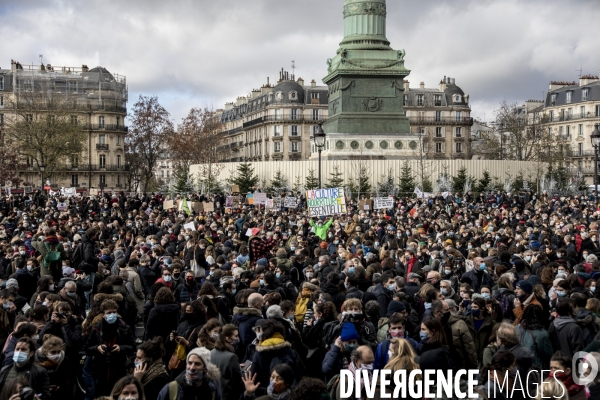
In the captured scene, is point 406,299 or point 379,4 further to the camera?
point 379,4

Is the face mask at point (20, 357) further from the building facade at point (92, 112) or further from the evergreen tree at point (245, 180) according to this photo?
the building facade at point (92, 112)

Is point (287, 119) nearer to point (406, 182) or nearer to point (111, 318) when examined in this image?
point (406, 182)

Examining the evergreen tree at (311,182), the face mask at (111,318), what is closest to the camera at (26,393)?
the face mask at (111,318)

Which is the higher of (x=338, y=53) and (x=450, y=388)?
(x=338, y=53)

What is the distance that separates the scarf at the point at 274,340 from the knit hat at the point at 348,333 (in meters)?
0.62

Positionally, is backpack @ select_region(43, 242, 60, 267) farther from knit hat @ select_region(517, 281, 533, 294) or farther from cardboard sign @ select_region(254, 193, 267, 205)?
cardboard sign @ select_region(254, 193, 267, 205)

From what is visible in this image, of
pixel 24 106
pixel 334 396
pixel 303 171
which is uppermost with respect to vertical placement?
pixel 24 106

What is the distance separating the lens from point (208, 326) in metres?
7.86

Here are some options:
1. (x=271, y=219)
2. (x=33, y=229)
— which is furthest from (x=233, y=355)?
(x=271, y=219)

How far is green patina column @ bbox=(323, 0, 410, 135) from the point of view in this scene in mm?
46312

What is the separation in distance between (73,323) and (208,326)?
70.4 inches

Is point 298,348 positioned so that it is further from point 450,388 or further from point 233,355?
point 450,388

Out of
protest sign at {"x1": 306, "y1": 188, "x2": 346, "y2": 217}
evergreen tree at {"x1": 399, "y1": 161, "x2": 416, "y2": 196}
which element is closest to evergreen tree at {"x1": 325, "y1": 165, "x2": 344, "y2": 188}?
evergreen tree at {"x1": 399, "y1": 161, "x2": 416, "y2": 196}

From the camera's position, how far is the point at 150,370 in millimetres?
7246
